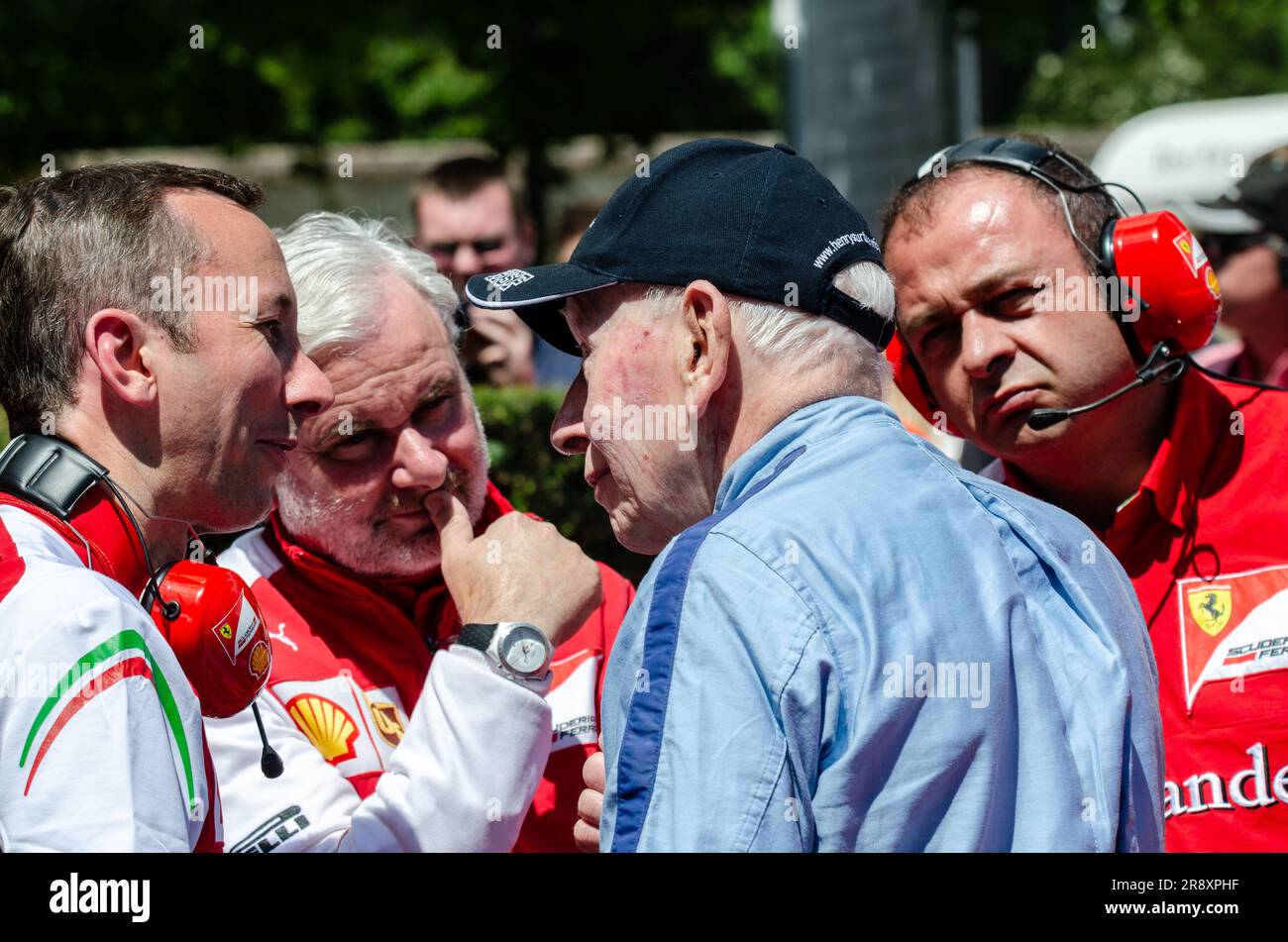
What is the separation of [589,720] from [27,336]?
51.2 inches

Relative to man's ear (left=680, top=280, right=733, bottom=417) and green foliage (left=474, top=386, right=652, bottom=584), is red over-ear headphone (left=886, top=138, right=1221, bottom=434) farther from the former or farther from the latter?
green foliage (left=474, top=386, right=652, bottom=584)

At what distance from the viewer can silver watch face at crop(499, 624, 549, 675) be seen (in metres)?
2.41

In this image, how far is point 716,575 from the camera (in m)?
1.62

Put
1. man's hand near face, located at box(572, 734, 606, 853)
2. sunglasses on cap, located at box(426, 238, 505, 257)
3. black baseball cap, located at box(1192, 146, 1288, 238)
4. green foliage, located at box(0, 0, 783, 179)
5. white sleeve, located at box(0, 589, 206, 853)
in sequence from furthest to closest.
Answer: green foliage, located at box(0, 0, 783, 179) → sunglasses on cap, located at box(426, 238, 505, 257) → black baseball cap, located at box(1192, 146, 1288, 238) → man's hand near face, located at box(572, 734, 606, 853) → white sleeve, located at box(0, 589, 206, 853)

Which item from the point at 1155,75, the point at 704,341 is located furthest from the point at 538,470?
the point at 1155,75

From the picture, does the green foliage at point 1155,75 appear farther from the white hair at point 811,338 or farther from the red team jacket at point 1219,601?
the white hair at point 811,338

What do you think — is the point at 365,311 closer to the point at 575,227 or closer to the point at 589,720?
the point at 589,720

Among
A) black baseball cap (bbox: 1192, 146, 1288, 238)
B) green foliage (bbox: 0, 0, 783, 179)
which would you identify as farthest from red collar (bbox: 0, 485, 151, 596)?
green foliage (bbox: 0, 0, 783, 179)

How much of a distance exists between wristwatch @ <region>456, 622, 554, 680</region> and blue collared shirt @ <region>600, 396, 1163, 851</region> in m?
0.70

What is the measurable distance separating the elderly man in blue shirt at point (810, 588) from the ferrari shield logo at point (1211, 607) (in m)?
0.68

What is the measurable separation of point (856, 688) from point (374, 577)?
1.56 m

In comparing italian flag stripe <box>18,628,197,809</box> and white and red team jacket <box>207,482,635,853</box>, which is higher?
italian flag stripe <box>18,628,197,809</box>
